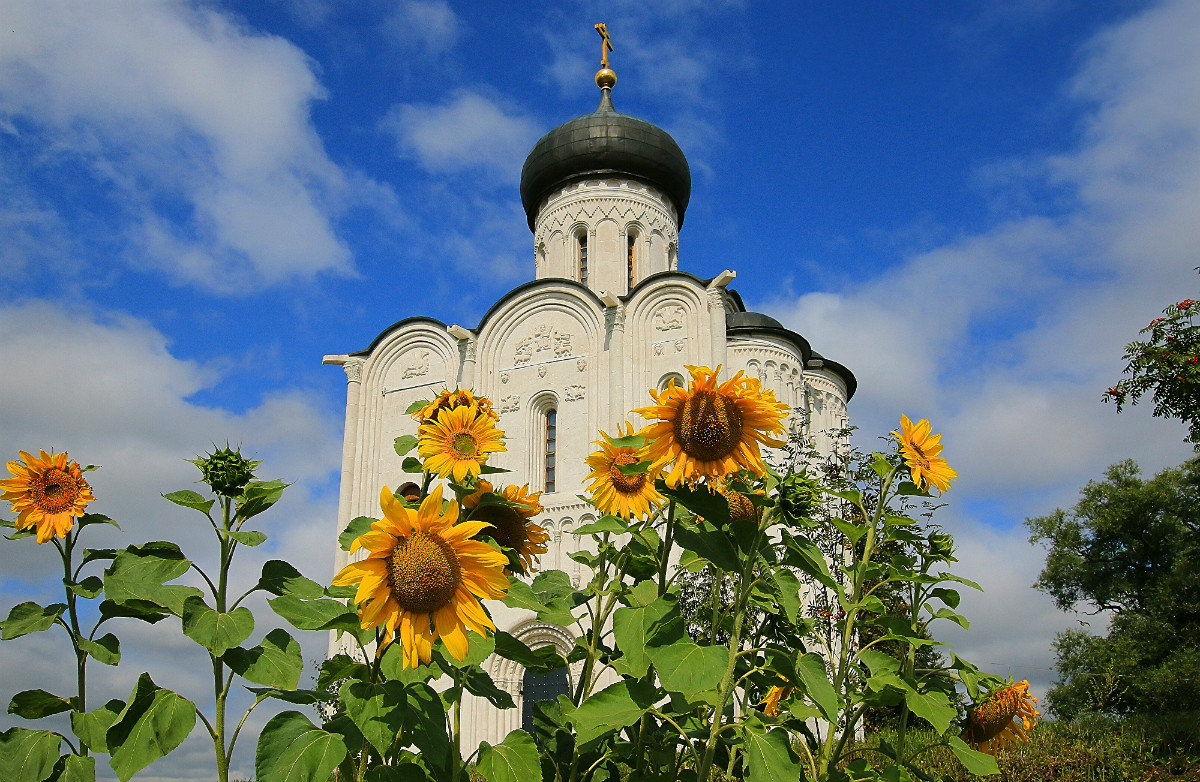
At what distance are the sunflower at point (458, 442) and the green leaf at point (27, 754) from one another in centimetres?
124

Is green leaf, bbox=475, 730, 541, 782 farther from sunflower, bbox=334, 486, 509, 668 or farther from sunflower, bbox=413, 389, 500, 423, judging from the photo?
sunflower, bbox=413, 389, 500, 423

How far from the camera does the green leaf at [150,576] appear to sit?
216cm

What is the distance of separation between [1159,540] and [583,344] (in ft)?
51.3

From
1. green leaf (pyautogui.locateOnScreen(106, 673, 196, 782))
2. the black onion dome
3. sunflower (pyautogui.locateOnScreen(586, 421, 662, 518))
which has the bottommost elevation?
green leaf (pyautogui.locateOnScreen(106, 673, 196, 782))

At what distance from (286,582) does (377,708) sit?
1.61 ft

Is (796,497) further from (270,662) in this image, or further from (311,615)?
(270,662)

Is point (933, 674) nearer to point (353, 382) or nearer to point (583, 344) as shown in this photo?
point (583, 344)

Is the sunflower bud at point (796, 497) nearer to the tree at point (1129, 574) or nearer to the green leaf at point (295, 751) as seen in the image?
the green leaf at point (295, 751)

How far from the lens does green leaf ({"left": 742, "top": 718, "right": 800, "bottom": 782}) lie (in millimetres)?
1972

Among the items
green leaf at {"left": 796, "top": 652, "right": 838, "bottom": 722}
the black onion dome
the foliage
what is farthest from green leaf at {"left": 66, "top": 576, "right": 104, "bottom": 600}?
the black onion dome

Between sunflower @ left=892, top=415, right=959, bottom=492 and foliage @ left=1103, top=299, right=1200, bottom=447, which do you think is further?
foliage @ left=1103, top=299, right=1200, bottom=447

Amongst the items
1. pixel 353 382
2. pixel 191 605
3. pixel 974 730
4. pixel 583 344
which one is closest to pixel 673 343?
pixel 583 344

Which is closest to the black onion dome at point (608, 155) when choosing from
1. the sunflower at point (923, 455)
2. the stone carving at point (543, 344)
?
the stone carving at point (543, 344)

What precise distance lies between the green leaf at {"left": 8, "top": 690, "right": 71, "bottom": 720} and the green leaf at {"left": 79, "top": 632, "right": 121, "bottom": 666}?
17 centimetres
